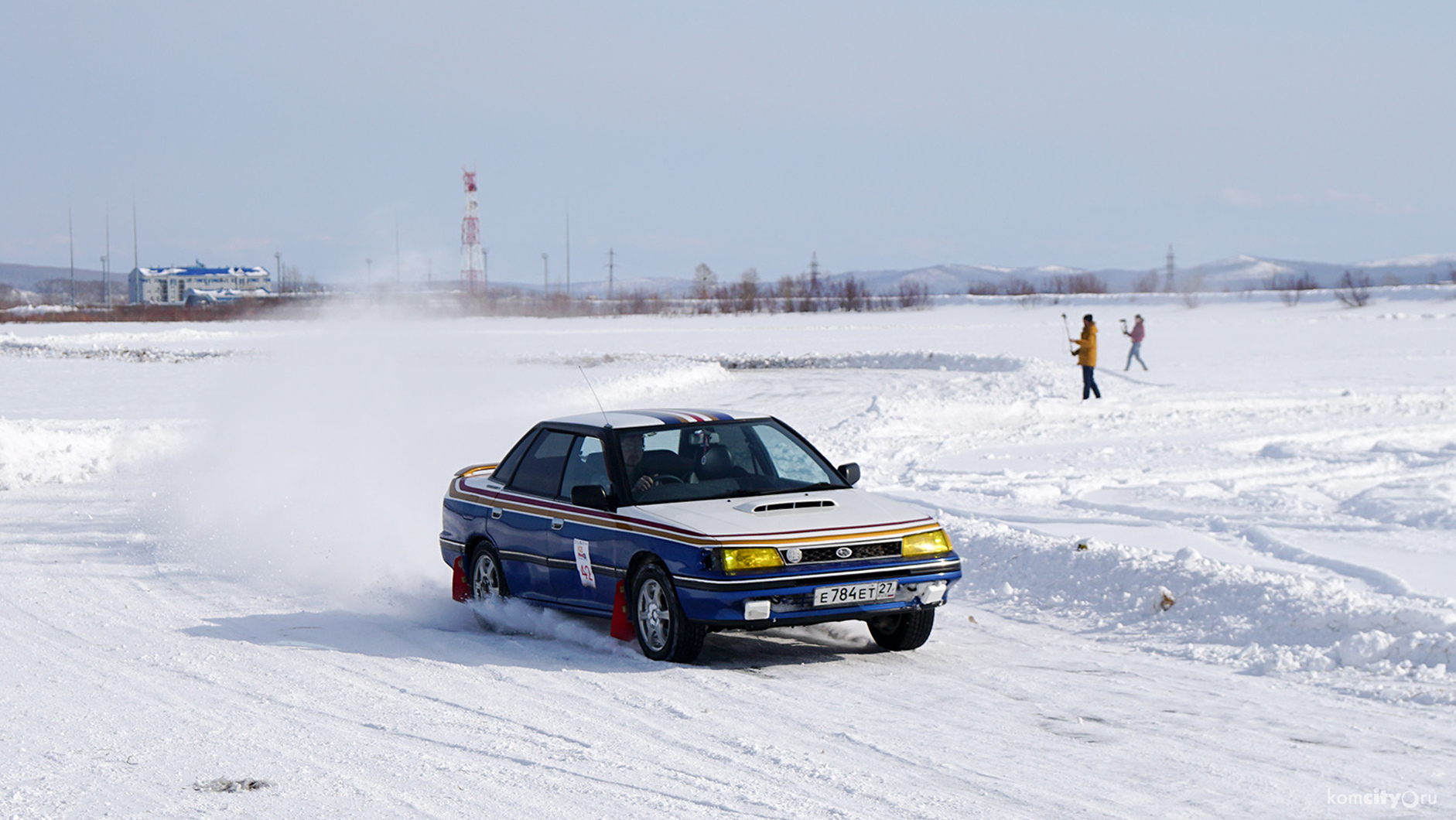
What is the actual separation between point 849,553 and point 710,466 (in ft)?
4.39

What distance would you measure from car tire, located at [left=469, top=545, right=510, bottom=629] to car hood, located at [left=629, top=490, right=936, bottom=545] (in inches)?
62.3

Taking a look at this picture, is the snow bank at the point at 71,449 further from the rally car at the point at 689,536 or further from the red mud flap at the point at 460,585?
the rally car at the point at 689,536

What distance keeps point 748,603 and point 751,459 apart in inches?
61.0

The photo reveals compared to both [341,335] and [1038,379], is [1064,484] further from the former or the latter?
[1038,379]

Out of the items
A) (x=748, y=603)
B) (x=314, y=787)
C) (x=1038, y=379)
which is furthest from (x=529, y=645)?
(x=1038, y=379)

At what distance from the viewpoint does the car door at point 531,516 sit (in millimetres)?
9078

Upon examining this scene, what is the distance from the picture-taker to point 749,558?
25.2ft

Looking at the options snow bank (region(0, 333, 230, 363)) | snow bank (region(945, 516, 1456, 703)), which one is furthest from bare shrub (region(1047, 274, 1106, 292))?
snow bank (region(945, 516, 1456, 703))

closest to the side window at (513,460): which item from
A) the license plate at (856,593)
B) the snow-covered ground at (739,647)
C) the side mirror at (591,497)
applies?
the snow-covered ground at (739,647)

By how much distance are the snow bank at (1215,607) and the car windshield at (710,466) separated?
6.44 feet

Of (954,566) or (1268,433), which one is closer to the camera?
(954,566)

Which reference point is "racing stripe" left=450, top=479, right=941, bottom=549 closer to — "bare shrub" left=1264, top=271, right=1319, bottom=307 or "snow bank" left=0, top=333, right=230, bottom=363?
"snow bank" left=0, top=333, right=230, bottom=363

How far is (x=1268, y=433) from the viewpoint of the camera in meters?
22.0

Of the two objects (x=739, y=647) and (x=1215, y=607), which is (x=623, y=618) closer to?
(x=739, y=647)
